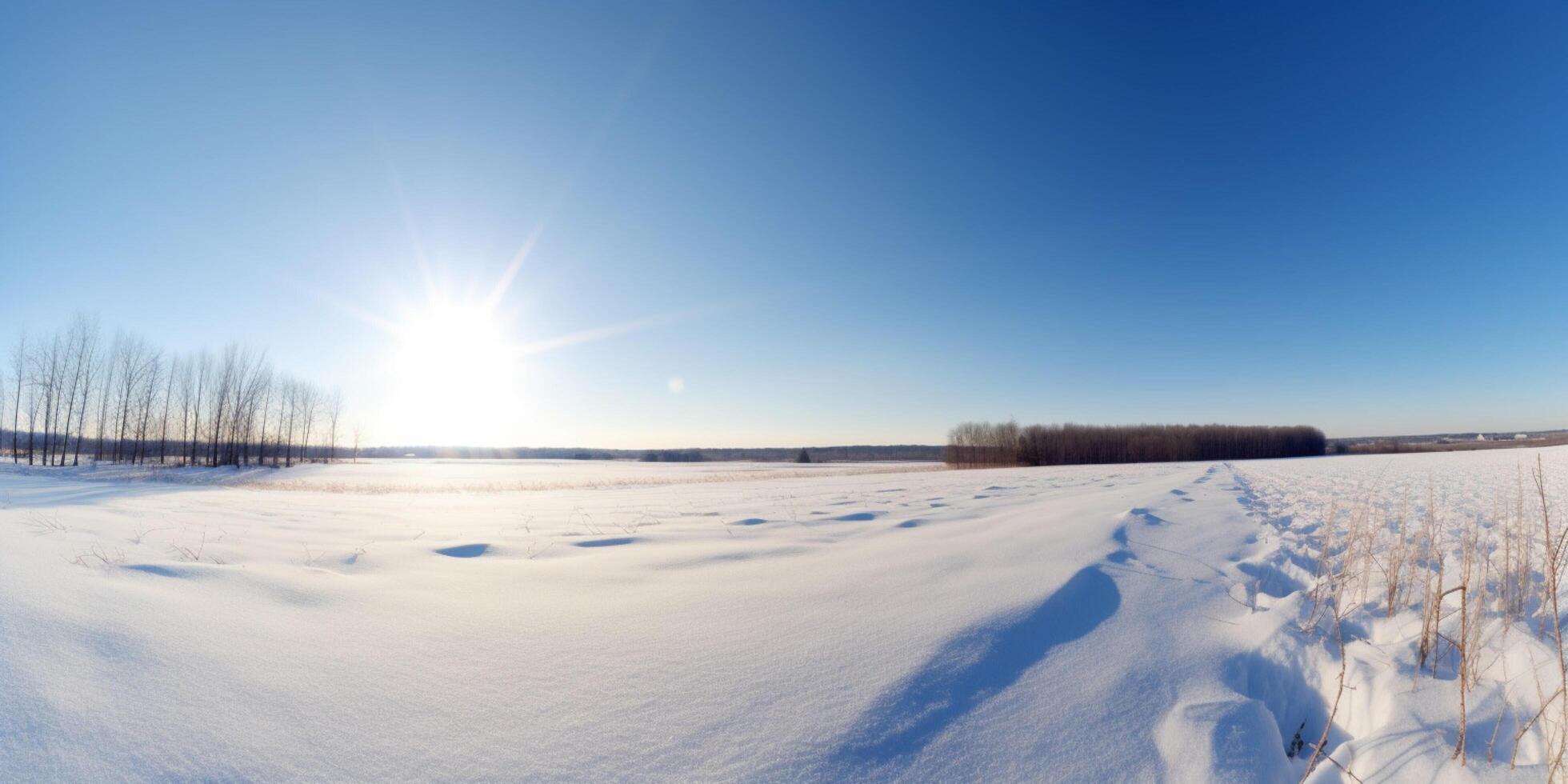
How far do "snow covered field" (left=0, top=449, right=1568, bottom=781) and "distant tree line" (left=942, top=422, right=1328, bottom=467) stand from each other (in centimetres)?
5701

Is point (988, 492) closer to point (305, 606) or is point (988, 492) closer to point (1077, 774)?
point (1077, 774)

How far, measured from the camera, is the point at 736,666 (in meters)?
2.52

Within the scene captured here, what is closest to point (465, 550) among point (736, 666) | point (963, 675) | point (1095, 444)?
point (736, 666)

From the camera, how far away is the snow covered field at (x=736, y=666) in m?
1.89

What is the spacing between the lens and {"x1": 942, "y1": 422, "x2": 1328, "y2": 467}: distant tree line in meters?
62.5

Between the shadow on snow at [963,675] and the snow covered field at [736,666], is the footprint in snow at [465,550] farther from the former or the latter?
the shadow on snow at [963,675]

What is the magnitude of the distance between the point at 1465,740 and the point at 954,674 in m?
1.91

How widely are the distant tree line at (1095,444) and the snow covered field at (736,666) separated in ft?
187

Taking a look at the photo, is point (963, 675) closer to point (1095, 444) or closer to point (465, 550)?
point (465, 550)

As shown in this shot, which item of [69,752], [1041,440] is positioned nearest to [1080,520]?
[69,752]

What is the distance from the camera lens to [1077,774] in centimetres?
195

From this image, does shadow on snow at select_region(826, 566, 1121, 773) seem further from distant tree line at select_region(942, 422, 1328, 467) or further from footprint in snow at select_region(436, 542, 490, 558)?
distant tree line at select_region(942, 422, 1328, 467)

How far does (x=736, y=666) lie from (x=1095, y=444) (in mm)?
70838

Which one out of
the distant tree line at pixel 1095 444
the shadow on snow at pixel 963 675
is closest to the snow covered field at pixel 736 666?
the shadow on snow at pixel 963 675
